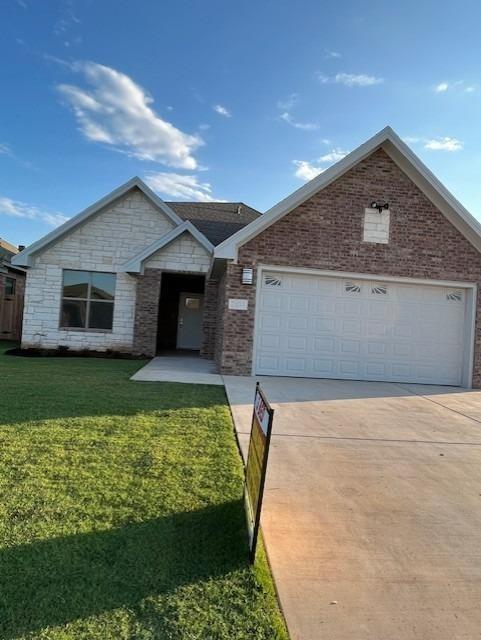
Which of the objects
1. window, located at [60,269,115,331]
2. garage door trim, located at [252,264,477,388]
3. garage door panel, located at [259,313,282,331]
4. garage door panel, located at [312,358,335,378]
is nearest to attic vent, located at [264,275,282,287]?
garage door trim, located at [252,264,477,388]

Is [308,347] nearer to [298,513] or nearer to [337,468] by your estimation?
[337,468]

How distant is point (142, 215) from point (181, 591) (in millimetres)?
14431

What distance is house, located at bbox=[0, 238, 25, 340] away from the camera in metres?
22.4

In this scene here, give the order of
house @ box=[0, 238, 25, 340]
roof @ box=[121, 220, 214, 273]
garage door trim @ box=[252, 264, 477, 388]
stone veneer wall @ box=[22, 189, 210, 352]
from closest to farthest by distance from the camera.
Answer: garage door trim @ box=[252, 264, 477, 388] < roof @ box=[121, 220, 214, 273] < stone veneer wall @ box=[22, 189, 210, 352] < house @ box=[0, 238, 25, 340]

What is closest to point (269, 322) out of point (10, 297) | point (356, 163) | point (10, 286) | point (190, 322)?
point (356, 163)

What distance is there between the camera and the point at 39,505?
3441 millimetres

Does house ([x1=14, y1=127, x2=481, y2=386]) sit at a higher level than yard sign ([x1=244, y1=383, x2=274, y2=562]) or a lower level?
higher

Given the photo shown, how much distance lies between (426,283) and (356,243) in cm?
202

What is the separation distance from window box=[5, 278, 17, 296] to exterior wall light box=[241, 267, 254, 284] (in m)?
17.4

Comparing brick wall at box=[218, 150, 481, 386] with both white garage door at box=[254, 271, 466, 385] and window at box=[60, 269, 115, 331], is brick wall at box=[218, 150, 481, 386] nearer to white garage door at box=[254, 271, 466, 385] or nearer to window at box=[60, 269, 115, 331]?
white garage door at box=[254, 271, 466, 385]

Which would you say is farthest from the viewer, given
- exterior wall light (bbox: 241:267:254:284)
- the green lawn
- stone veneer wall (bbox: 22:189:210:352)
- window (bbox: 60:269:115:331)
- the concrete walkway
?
window (bbox: 60:269:115:331)

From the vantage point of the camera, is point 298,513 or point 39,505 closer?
point 39,505

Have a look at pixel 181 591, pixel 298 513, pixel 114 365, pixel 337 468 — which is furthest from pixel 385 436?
pixel 114 365

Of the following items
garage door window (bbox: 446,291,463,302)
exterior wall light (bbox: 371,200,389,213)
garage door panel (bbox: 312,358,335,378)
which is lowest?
garage door panel (bbox: 312,358,335,378)
